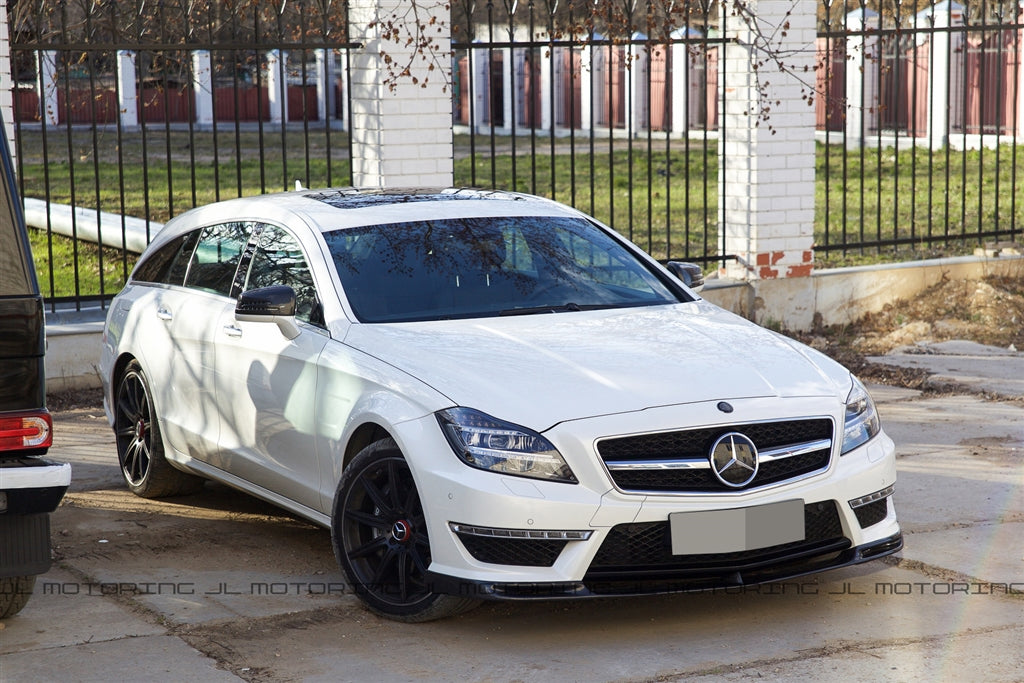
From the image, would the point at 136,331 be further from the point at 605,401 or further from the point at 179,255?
the point at 605,401

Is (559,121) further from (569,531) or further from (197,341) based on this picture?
(569,531)

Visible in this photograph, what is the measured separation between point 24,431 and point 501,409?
1544 mm

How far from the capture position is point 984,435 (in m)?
8.08

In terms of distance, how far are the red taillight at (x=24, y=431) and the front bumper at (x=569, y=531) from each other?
3.91 ft

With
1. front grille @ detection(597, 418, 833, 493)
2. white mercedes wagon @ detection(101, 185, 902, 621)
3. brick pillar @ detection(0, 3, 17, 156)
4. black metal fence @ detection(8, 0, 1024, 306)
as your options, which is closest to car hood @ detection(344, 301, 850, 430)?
white mercedes wagon @ detection(101, 185, 902, 621)

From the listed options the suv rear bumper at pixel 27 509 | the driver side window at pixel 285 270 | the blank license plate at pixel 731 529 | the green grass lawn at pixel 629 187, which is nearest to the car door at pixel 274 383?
the driver side window at pixel 285 270

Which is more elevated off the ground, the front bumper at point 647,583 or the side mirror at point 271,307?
the side mirror at point 271,307

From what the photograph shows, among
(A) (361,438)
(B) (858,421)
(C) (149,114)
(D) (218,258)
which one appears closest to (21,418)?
(A) (361,438)

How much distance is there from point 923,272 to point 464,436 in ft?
27.9

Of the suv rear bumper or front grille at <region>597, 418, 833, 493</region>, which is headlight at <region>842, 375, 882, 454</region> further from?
the suv rear bumper

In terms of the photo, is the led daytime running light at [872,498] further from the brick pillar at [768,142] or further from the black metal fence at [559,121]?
the brick pillar at [768,142]

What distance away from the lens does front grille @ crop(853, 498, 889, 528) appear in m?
4.98

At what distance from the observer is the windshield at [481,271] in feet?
18.6

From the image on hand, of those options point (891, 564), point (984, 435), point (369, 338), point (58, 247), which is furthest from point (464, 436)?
point (58, 247)
